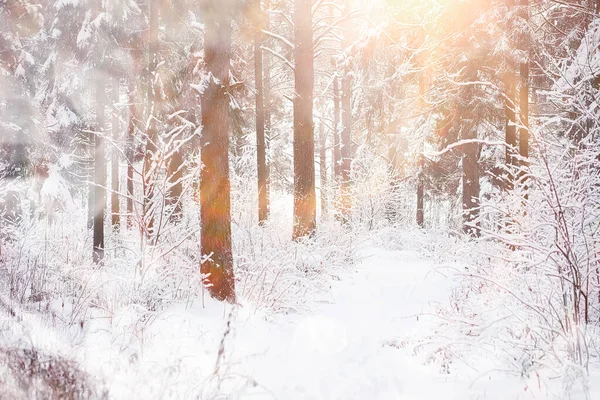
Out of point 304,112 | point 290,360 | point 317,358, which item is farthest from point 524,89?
point 290,360

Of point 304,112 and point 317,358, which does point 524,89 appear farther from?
point 317,358

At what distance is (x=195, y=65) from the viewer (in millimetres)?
6660

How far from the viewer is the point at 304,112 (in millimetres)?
10766

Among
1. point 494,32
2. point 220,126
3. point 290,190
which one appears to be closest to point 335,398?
point 220,126

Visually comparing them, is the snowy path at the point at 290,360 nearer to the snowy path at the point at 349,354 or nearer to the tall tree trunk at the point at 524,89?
the snowy path at the point at 349,354

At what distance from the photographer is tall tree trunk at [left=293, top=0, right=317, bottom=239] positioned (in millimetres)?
10703

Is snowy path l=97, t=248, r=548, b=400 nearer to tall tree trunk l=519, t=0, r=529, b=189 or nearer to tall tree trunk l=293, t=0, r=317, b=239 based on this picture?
tall tree trunk l=293, t=0, r=317, b=239

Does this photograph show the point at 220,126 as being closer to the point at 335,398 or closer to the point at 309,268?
the point at 309,268

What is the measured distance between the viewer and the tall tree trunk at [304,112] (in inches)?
421

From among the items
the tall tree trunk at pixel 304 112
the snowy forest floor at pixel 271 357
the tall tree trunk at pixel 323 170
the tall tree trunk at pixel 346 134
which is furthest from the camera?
the tall tree trunk at pixel 323 170

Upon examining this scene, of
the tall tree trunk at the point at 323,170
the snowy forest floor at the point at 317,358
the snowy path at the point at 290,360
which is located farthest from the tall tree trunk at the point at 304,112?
the tall tree trunk at the point at 323,170

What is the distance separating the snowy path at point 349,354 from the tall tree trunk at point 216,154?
Answer: 1297mm

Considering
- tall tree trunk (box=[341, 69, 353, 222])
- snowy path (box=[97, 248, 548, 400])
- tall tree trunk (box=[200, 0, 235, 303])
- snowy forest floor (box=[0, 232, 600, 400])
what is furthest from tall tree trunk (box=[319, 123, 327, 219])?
snowy forest floor (box=[0, 232, 600, 400])

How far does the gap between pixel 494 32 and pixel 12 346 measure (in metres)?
11.3
